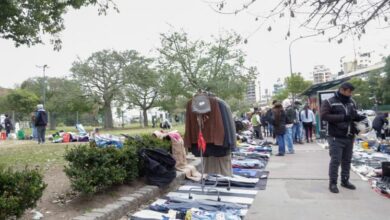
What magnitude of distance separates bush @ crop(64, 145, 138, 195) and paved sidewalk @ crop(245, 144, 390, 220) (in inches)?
72.8

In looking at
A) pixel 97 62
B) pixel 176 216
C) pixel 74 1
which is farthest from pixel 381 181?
pixel 97 62

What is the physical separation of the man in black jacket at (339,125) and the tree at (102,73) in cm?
3768

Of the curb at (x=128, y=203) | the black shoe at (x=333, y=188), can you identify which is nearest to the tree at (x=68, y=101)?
the curb at (x=128, y=203)

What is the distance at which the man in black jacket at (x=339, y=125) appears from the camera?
5281 millimetres

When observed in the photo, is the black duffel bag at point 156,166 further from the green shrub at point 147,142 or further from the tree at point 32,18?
the tree at point 32,18

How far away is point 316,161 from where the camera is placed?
845cm

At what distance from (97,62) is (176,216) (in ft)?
129

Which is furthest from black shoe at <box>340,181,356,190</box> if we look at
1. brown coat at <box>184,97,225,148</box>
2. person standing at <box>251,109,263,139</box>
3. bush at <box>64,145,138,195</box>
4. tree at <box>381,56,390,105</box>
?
tree at <box>381,56,390,105</box>

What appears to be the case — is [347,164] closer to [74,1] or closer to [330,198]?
[330,198]

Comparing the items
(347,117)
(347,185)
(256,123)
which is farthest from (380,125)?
(347,117)

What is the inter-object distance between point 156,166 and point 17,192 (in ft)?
8.01

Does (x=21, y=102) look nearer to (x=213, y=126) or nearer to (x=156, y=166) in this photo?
(x=156, y=166)

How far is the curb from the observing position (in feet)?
12.4

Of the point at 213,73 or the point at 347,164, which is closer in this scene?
the point at 347,164
